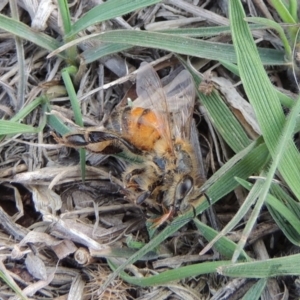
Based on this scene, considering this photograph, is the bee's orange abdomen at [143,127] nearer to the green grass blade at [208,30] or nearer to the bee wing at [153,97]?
the bee wing at [153,97]

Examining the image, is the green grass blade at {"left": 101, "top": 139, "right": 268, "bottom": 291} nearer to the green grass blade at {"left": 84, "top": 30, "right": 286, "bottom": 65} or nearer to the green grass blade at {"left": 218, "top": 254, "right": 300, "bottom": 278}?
the green grass blade at {"left": 218, "top": 254, "right": 300, "bottom": 278}

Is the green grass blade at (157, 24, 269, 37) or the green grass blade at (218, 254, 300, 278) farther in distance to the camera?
the green grass blade at (157, 24, 269, 37)

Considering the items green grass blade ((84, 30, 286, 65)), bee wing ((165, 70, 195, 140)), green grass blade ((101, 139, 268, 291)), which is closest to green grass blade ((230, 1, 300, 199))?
green grass blade ((101, 139, 268, 291))

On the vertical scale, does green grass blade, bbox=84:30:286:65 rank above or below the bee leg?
above

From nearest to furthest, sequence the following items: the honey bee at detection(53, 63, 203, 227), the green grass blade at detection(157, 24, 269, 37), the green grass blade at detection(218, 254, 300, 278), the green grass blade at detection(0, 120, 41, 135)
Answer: the green grass blade at detection(218, 254, 300, 278), the honey bee at detection(53, 63, 203, 227), the green grass blade at detection(0, 120, 41, 135), the green grass blade at detection(157, 24, 269, 37)

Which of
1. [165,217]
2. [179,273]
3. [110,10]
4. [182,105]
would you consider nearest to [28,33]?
[110,10]

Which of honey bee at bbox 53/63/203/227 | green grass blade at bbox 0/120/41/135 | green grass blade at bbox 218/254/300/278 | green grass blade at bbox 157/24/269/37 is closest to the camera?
green grass blade at bbox 218/254/300/278

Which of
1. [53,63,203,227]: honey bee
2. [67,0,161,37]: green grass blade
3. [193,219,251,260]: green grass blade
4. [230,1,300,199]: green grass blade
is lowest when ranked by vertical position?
[193,219,251,260]: green grass blade
